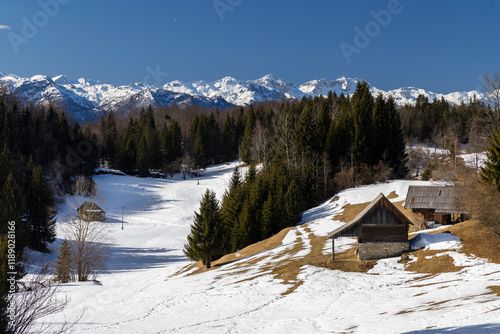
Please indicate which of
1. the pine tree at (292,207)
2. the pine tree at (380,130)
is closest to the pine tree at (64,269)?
the pine tree at (292,207)

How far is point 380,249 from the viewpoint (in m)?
28.9

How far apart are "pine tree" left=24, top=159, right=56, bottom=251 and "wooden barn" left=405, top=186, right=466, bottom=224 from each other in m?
49.3

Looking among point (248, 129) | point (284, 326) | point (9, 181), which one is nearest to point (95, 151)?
point (248, 129)

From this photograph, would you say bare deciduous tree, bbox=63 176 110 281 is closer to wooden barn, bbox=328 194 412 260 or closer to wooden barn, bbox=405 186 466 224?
wooden barn, bbox=328 194 412 260

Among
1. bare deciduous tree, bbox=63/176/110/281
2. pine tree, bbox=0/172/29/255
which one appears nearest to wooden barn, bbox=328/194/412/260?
bare deciduous tree, bbox=63/176/110/281

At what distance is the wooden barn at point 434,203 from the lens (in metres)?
37.9

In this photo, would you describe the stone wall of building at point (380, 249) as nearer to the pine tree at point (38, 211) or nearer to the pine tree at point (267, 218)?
the pine tree at point (267, 218)

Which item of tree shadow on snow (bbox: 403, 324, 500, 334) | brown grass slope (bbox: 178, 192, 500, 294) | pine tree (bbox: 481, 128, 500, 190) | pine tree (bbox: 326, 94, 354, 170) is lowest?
brown grass slope (bbox: 178, 192, 500, 294)

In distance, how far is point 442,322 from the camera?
13156 millimetres

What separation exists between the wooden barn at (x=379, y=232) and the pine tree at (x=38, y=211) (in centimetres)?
4317

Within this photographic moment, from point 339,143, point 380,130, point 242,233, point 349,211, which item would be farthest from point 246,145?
point 242,233

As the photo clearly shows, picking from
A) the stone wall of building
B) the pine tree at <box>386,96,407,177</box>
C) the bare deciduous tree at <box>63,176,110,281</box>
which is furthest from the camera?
the pine tree at <box>386,96,407,177</box>

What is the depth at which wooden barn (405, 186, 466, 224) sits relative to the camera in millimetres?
37938

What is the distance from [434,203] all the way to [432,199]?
0.51 m
